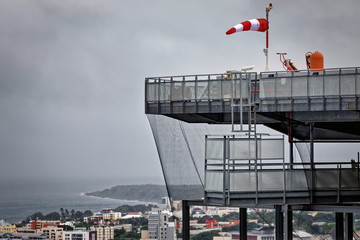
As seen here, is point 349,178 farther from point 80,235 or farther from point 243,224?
point 80,235

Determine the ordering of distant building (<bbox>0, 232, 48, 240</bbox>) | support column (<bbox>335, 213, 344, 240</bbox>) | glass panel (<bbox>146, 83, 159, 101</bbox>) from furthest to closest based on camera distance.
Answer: distant building (<bbox>0, 232, 48, 240</bbox>), support column (<bbox>335, 213, 344, 240</bbox>), glass panel (<bbox>146, 83, 159, 101</bbox>)

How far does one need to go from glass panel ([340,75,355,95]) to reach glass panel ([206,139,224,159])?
→ 26.0 feet

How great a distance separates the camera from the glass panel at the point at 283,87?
42.9 meters

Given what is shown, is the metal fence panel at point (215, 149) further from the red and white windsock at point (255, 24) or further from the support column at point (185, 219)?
the red and white windsock at point (255, 24)

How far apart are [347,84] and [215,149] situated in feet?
28.4

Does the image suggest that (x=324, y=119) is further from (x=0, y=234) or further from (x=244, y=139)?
(x=0, y=234)

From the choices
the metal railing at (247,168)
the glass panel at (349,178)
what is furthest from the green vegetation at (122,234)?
the metal railing at (247,168)

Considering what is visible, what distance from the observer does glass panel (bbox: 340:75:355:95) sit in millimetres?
41469

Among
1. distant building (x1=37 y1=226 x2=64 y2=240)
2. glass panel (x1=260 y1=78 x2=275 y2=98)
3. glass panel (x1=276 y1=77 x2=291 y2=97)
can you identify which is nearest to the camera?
glass panel (x1=276 y1=77 x2=291 y2=97)

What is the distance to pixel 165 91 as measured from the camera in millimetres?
46094

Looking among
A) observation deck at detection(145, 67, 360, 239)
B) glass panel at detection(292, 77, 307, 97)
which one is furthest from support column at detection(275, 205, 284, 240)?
glass panel at detection(292, 77, 307, 97)

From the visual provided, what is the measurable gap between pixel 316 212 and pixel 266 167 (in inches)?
301

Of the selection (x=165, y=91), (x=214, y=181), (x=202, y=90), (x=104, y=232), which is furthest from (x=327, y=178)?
(x=104, y=232)

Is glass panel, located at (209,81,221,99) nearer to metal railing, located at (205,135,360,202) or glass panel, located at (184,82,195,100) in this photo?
glass panel, located at (184,82,195,100)
